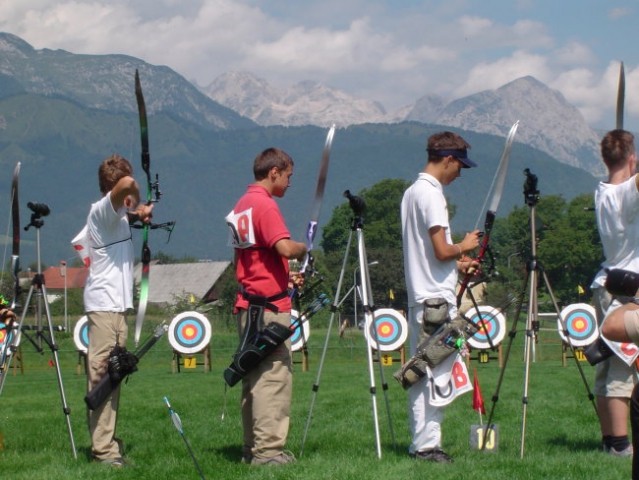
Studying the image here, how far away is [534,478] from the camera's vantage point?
253 inches

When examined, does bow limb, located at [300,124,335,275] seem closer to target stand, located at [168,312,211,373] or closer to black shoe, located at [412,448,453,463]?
black shoe, located at [412,448,453,463]

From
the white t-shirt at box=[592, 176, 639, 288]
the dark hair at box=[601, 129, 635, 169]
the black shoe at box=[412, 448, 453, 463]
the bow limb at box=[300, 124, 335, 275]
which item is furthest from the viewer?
the bow limb at box=[300, 124, 335, 275]

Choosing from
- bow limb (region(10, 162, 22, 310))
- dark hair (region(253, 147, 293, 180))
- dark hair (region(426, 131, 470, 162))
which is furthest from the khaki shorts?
bow limb (region(10, 162, 22, 310))

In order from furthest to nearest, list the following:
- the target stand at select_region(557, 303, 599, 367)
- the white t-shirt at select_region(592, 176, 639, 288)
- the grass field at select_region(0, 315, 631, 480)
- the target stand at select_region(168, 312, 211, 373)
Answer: the target stand at select_region(557, 303, 599, 367) → the target stand at select_region(168, 312, 211, 373) → the white t-shirt at select_region(592, 176, 639, 288) → the grass field at select_region(0, 315, 631, 480)

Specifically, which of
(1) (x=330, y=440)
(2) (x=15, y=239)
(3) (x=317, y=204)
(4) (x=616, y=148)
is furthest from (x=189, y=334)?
(4) (x=616, y=148)

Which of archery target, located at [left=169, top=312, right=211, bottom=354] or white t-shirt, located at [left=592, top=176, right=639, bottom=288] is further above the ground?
white t-shirt, located at [left=592, top=176, right=639, bottom=288]

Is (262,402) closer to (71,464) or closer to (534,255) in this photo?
(71,464)

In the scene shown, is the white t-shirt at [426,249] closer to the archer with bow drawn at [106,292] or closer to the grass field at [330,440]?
the grass field at [330,440]

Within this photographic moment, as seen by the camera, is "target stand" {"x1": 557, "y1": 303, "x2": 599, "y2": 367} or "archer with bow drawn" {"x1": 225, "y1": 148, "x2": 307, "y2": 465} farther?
"target stand" {"x1": 557, "y1": 303, "x2": 599, "y2": 367}

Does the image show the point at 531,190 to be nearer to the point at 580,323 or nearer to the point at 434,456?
the point at 434,456

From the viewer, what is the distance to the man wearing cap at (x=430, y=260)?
7.06 metres

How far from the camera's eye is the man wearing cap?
7059 millimetres

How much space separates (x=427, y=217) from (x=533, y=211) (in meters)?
0.94

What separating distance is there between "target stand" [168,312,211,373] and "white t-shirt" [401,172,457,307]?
1827 centimetres
